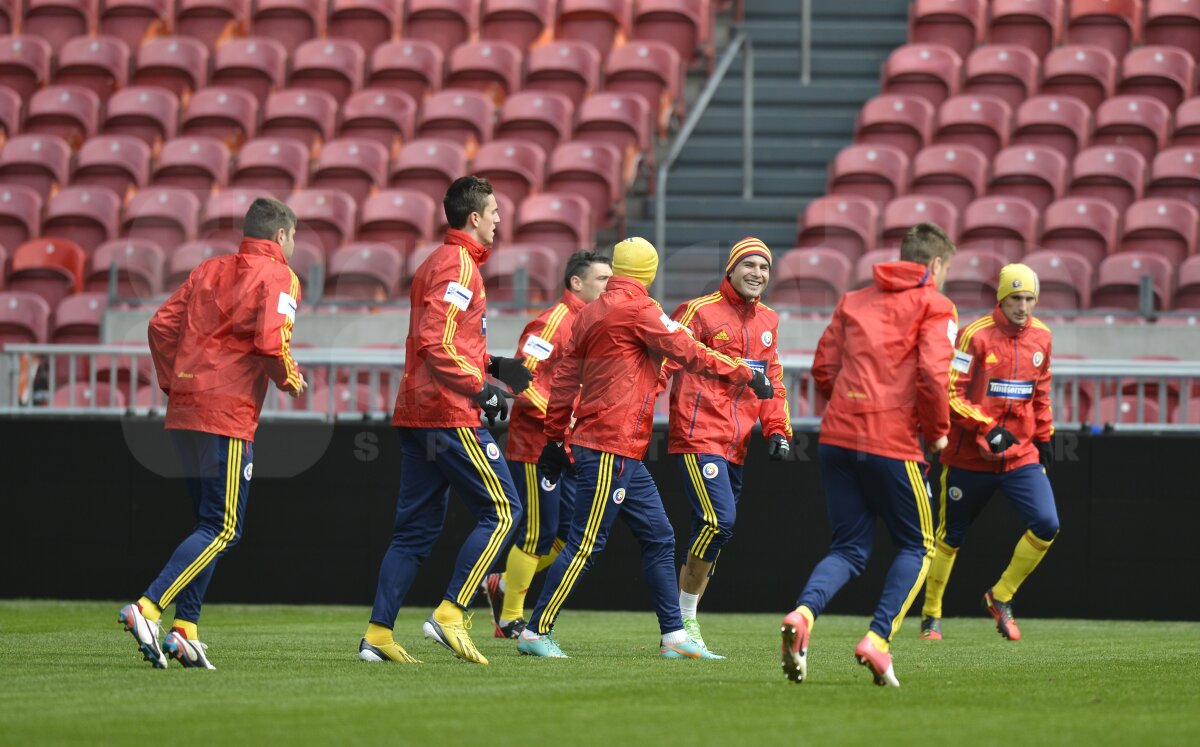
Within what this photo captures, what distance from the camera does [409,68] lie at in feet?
59.0

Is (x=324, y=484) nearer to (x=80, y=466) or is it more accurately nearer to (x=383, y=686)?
(x=80, y=466)

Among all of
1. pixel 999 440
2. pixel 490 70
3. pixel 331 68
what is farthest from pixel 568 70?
pixel 999 440

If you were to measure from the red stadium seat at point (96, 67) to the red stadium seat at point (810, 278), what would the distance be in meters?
8.50

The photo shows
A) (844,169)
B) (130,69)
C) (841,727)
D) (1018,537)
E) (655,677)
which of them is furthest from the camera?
(130,69)

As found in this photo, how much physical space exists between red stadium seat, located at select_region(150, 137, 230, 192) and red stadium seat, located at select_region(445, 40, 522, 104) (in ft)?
8.81

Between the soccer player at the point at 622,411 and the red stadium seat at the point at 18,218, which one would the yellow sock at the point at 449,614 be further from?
the red stadium seat at the point at 18,218

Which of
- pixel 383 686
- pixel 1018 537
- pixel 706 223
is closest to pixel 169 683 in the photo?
pixel 383 686

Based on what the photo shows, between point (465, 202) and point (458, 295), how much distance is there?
19.3 inches

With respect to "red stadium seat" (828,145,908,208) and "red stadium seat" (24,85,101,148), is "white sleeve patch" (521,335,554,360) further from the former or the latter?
"red stadium seat" (24,85,101,148)

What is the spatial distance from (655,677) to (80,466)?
21.2 feet

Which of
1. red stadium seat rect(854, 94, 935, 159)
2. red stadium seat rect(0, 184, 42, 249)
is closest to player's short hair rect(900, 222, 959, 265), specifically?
red stadium seat rect(854, 94, 935, 159)

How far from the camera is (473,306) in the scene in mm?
7336

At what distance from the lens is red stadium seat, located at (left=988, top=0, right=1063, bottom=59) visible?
57.0 feet

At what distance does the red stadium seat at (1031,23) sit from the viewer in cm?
1736
